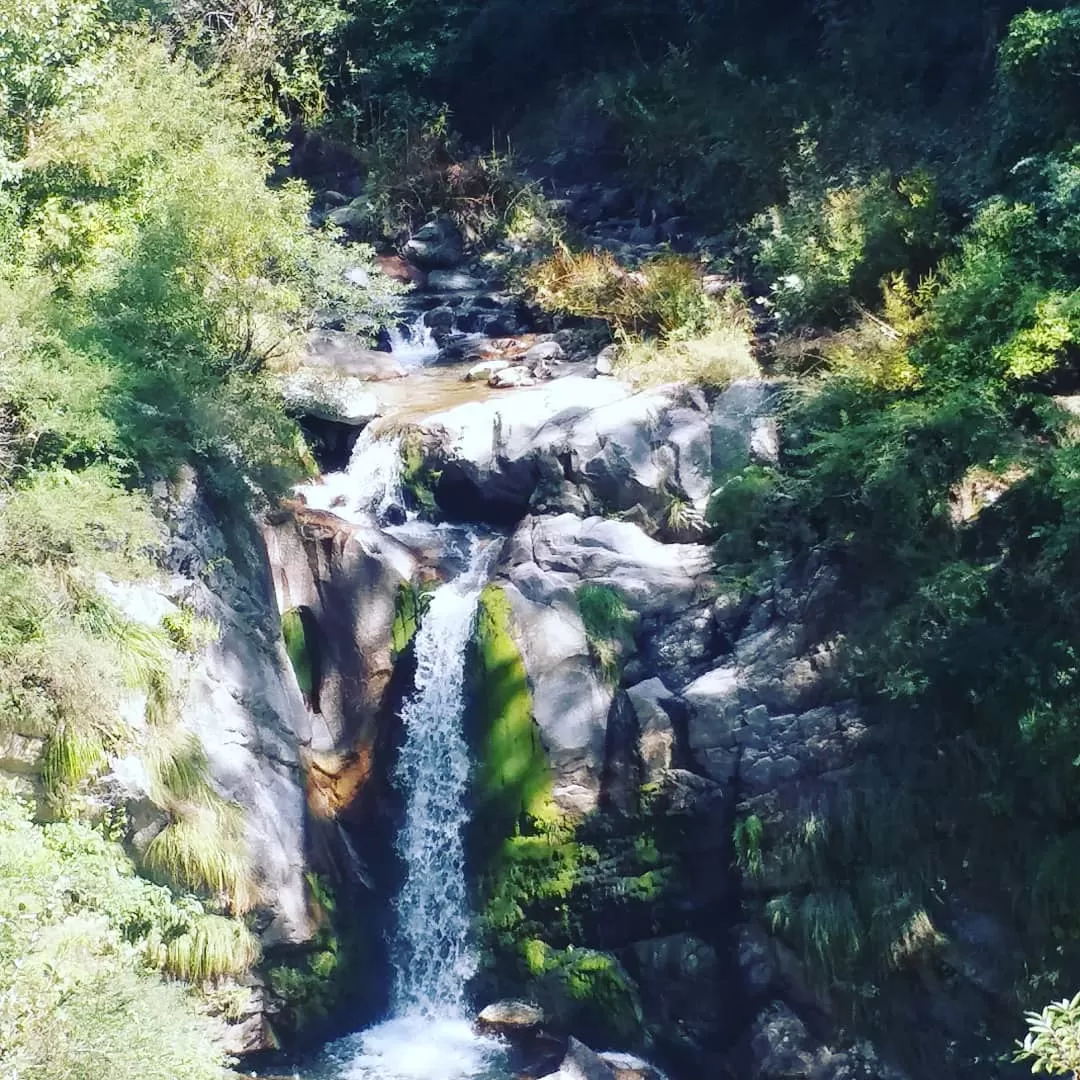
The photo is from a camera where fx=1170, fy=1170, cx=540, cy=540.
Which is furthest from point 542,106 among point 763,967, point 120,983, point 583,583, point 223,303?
point 120,983

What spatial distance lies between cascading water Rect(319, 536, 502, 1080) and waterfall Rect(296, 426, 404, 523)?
1882 millimetres

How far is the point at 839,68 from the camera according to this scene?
1781 cm

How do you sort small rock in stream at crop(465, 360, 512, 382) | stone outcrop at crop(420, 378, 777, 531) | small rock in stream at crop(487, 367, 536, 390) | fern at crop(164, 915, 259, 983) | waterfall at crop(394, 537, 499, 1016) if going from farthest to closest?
small rock in stream at crop(465, 360, 512, 382), small rock in stream at crop(487, 367, 536, 390), stone outcrop at crop(420, 378, 777, 531), waterfall at crop(394, 537, 499, 1016), fern at crop(164, 915, 259, 983)

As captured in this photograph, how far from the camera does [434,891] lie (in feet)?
35.2

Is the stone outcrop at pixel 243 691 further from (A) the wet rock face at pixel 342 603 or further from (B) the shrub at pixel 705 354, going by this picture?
(B) the shrub at pixel 705 354

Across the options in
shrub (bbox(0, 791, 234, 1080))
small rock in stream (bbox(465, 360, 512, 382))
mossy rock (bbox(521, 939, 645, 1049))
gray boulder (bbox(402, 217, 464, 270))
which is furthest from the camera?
gray boulder (bbox(402, 217, 464, 270))

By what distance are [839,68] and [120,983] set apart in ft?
54.2

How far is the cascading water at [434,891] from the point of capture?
9.65 metres

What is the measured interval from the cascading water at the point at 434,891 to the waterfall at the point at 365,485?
1882mm

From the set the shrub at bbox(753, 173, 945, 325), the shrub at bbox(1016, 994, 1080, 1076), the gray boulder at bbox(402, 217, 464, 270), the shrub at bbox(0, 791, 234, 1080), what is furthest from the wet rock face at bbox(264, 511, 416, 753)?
the gray boulder at bbox(402, 217, 464, 270)

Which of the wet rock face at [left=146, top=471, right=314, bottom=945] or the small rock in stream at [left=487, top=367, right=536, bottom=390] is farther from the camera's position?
the small rock in stream at [left=487, top=367, right=536, bottom=390]

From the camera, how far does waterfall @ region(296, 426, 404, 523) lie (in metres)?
13.4

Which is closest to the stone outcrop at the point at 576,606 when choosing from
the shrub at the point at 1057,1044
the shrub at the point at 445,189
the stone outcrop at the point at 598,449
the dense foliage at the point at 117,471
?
the stone outcrop at the point at 598,449

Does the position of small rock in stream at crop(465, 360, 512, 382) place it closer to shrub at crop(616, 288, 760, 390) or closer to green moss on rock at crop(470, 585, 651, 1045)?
shrub at crop(616, 288, 760, 390)
